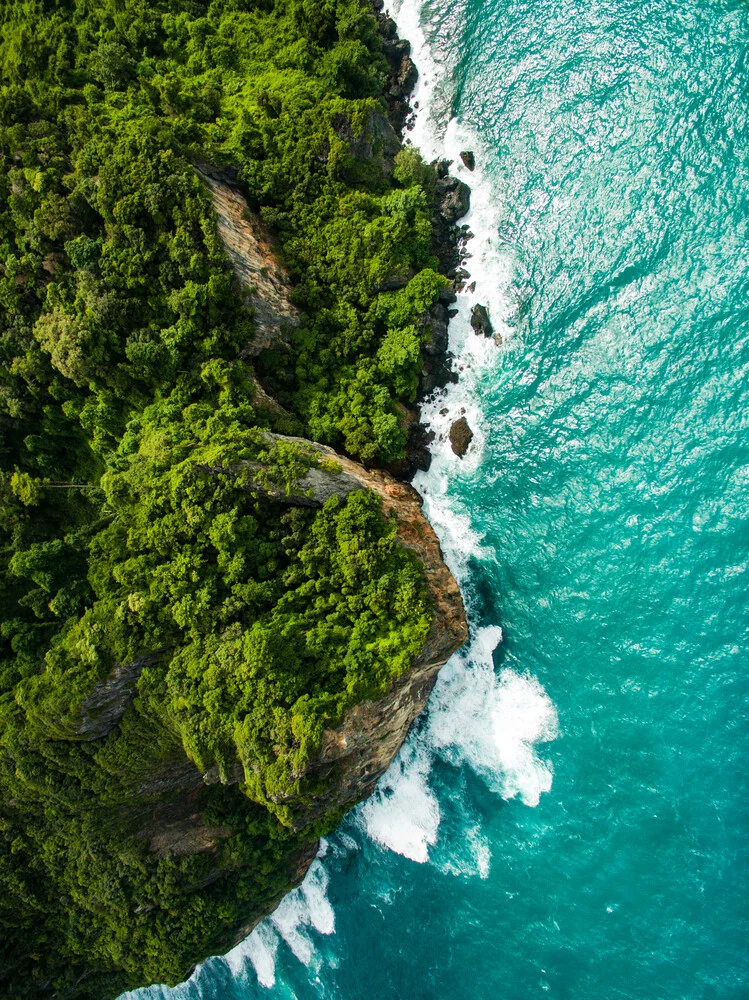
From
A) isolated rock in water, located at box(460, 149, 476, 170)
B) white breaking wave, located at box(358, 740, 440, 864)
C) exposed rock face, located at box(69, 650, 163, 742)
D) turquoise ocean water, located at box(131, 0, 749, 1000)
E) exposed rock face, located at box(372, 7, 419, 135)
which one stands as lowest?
exposed rock face, located at box(69, 650, 163, 742)

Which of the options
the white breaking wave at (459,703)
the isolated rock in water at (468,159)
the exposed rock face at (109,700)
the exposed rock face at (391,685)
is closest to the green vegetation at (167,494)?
the exposed rock face at (109,700)

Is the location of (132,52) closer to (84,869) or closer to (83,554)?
(83,554)

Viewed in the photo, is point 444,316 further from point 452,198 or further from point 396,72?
point 396,72

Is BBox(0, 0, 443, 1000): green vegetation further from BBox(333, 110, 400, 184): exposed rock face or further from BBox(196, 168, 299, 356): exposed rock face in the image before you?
BBox(196, 168, 299, 356): exposed rock face

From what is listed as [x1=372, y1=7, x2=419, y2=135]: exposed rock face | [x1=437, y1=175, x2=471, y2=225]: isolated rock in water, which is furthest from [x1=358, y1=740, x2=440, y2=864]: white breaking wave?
[x1=372, y1=7, x2=419, y2=135]: exposed rock face

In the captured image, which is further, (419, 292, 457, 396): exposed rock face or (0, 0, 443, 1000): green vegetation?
(419, 292, 457, 396): exposed rock face

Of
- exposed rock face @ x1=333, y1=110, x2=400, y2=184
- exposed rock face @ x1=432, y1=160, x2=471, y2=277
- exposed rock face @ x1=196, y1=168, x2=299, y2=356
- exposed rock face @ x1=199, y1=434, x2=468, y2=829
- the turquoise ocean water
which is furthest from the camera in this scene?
exposed rock face @ x1=432, y1=160, x2=471, y2=277

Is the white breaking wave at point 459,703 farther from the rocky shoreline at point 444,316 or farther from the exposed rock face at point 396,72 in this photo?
the exposed rock face at point 396,72
